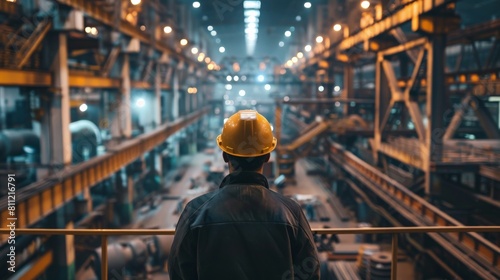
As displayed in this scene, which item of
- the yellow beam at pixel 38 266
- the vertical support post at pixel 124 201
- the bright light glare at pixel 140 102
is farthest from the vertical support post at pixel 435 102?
the bright light glare at pixel 140 102

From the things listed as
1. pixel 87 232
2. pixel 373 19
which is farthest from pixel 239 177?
pixel 373 19

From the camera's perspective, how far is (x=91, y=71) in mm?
21453

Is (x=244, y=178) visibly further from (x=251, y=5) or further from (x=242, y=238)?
(x=251, y=5)

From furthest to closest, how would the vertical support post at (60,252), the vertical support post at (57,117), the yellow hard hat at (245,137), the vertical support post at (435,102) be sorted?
the vertical support post at (60,252)
the vertical support post at (57,117)
the vertical support post at (435,102)
the yellow hard hat at (245,137)

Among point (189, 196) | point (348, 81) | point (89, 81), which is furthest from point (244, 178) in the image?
point (348, 81)

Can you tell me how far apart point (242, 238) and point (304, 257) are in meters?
0.38

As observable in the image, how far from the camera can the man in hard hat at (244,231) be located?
2133mm

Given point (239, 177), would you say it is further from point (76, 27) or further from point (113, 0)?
point (113, 0)

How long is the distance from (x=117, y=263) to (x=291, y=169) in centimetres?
1472

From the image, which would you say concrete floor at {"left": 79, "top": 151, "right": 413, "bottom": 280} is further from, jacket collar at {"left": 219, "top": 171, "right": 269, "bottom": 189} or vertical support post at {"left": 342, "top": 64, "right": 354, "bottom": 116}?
jacket collar at {"left": 219, "top": 171, "right": 269, "bottom": 189}

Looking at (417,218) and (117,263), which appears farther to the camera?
(117,263)

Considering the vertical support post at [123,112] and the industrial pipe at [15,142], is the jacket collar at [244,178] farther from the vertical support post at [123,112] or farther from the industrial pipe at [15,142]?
the vertical support post at [123,112]

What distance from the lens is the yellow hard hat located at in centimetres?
238

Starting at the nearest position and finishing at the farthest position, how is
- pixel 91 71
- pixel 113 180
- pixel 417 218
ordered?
pixel 417 218
pixel 91 71
pixel 113 180
